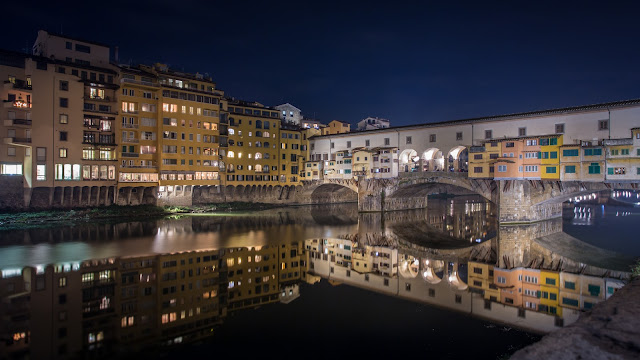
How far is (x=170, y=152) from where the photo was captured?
162ft

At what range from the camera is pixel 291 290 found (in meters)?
19.8

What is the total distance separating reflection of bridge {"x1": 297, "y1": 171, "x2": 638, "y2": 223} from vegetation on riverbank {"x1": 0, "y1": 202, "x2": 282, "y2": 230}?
20.6m

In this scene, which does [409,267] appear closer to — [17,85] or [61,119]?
[61,119]

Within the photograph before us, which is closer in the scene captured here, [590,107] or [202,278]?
[202,278]

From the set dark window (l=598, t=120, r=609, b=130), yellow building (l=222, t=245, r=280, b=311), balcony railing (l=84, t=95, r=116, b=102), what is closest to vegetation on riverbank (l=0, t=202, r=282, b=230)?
balcony railing (l=84, t=95, r=116, b=102)

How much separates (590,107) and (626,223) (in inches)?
666

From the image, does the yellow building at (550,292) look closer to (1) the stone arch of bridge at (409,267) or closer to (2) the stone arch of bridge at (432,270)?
(2) the stone arch of bridge at (432,270)

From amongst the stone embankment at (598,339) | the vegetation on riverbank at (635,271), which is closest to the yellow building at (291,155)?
the vegetation on riverbank at (635,271)

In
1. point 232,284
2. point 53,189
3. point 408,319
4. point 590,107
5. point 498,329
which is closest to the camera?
point 498,329

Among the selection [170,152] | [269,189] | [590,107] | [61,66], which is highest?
[61,66]

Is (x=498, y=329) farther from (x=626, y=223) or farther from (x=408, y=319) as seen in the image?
(x=626, y=223)

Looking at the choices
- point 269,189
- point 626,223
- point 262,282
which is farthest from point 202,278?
point 626,223

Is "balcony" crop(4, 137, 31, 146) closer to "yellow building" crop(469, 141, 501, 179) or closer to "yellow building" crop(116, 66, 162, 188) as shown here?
"yellow building" crop(116, 66, 162, 188)

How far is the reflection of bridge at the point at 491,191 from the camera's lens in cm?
3906
